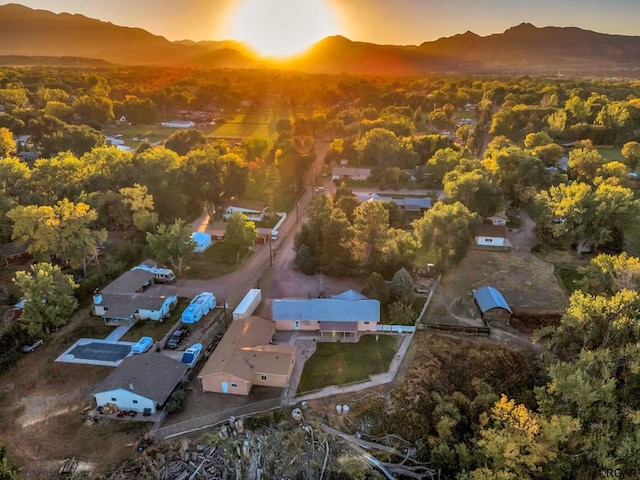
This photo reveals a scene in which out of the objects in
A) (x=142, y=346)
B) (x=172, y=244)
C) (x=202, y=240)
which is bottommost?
(x=142, y=346)

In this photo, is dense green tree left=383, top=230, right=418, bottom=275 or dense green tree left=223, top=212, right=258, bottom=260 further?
dense green tree left=223, top=212, right=258, bottom=260

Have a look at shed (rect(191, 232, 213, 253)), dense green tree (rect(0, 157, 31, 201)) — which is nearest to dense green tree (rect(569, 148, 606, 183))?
shed (rect(191, 232, 213, 253))

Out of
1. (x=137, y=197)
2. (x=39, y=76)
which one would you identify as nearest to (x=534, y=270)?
(x=137, y=197)

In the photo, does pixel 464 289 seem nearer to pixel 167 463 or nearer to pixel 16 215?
pixel 167 463

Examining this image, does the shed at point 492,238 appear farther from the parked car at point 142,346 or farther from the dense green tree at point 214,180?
the parked car at point 142,346

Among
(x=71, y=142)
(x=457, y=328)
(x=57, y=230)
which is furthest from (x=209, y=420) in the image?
(x=71, y=142)

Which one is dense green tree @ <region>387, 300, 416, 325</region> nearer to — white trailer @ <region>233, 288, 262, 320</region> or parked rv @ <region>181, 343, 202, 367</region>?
white trailer @ <region>233, 288, 262, 320</region>

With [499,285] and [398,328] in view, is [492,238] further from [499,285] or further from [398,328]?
[398,328]
